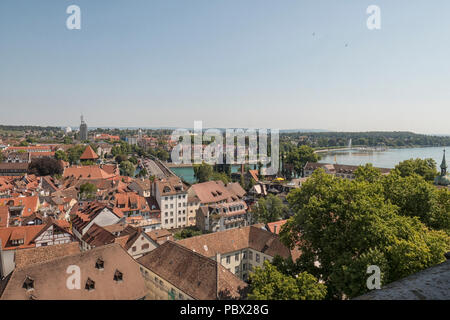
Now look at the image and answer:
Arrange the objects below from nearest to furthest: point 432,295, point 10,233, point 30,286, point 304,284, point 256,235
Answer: point 432,295, point 304,284, point 30,286, point 10,233, point 256,235

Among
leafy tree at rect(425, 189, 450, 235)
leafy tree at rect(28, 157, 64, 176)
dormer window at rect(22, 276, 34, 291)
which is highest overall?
leafy tree at rect(425, 189, 450, 235)

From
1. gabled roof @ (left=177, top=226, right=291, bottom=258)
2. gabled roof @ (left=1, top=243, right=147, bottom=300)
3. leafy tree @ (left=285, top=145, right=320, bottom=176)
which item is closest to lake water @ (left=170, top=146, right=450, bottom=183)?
leafy tree @ (left=285, top=145, right=320, bottom=176)

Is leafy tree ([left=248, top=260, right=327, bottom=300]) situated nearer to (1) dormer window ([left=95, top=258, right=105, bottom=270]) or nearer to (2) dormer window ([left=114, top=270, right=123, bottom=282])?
(2) dormer window ([left=114, top=270, right=123, bottom=282])

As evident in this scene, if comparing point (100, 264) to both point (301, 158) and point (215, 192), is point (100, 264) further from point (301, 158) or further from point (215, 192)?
point (301, 158)

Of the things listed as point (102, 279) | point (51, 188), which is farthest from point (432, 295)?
point (51, 188)

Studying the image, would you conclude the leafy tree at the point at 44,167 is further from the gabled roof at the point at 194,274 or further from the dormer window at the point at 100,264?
the dormer window at the point at 100,264

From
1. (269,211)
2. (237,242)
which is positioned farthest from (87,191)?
(237,242)
